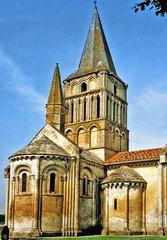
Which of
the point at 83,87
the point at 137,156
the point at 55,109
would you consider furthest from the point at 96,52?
the point at 137,156

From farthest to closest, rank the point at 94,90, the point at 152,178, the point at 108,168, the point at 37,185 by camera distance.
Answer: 1. the point at 94,90
2. the point at 108,168
3. the point at 152,178
4. the point at 37,185

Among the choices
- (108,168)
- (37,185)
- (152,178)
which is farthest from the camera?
(108,168)

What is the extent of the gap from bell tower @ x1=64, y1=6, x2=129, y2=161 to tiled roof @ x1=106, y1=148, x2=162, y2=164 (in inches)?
58.4

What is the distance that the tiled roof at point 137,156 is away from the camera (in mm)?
38716

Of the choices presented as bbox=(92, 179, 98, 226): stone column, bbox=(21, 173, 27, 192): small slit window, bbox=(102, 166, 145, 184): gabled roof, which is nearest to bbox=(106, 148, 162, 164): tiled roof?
bbox=(102, 166, 145, 184): gabled roof

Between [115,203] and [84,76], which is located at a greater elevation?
[84,76]

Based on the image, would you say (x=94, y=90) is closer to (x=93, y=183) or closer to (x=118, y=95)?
(x=118, y=95)

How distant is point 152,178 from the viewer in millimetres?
37438

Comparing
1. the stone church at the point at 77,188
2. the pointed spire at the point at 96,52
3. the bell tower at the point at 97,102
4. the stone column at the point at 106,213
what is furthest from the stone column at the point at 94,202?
the pointed spire at the point at 96,52

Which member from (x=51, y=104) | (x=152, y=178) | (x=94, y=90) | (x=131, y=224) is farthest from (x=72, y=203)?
(x=94, y=90)

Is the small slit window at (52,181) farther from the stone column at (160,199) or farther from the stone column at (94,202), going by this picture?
the stone column at (160,199)

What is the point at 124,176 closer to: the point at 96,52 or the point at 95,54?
the point at 95,54

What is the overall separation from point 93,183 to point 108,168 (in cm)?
312

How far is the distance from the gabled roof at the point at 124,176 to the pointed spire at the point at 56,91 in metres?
9.84
